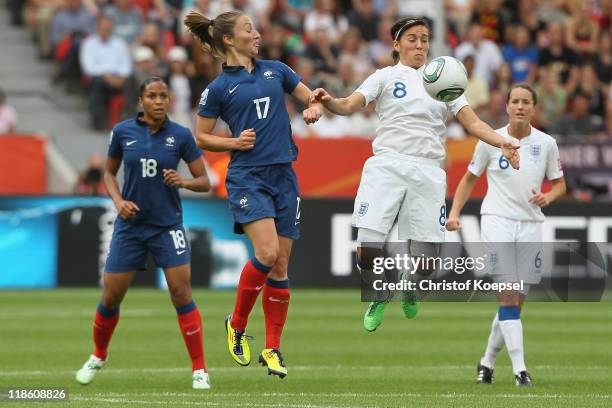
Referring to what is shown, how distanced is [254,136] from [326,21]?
17.5 m

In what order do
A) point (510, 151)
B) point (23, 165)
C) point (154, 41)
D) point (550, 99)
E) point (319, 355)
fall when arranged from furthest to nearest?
point (550, 99) < point (154, 41) < point (23, 165) < point (319, 355) < point (510, 151)

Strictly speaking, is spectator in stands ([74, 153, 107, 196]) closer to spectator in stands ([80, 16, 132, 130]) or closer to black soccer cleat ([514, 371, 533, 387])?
spectator in stands ([80, 16, 132, 130])

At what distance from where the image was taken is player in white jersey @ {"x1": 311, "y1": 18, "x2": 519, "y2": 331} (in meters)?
12.1

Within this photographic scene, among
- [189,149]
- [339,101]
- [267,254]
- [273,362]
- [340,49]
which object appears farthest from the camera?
[340,49]

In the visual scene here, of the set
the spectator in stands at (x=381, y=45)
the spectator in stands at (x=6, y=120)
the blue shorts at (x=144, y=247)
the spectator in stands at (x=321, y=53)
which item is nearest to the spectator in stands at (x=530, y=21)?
the spectator in stands at (x=381, y=45)

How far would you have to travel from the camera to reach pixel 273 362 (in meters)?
12.0

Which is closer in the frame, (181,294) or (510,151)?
(510,151)

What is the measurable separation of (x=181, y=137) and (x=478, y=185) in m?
12.5

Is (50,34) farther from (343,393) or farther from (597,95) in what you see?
(343,393)

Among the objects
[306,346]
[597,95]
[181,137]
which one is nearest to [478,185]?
[597,95]

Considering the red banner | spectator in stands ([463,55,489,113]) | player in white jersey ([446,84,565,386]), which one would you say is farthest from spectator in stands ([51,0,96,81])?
player in white jersey ([446,84,565,386])

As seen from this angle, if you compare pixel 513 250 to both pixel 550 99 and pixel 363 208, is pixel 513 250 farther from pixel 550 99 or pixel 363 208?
pixel 550 99

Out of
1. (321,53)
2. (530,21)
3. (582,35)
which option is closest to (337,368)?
(321,53)

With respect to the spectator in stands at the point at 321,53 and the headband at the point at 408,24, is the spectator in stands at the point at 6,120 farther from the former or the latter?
the headband at the point at 408,24
